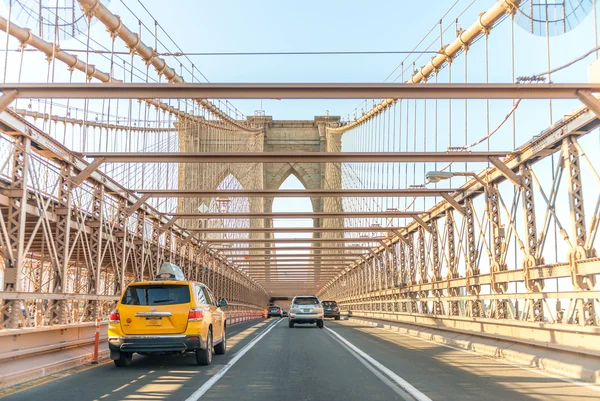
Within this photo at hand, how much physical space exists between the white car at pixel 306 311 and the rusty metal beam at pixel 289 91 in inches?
822

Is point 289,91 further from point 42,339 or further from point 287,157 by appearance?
point 42,339

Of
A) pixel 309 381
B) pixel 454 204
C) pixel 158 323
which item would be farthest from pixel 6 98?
pixel 454 204

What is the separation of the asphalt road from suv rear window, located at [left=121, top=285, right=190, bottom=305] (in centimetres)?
124

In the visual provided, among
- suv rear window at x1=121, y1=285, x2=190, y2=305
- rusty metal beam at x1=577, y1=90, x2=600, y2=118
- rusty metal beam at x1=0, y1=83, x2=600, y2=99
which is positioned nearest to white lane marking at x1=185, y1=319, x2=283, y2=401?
suv rear window at x1=121, y1=285, x2=190, y2=305

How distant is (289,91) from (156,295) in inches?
197

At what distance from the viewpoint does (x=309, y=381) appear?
9.92 m

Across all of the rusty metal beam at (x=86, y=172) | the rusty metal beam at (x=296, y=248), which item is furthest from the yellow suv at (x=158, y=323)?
the rusty metal beam at (x=296, y=248)

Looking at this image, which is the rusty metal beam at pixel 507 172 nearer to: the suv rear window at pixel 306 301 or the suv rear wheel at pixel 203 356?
the suv rear wheel at pixel 203 356

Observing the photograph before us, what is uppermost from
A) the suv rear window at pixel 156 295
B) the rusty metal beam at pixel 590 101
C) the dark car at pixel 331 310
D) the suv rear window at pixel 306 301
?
the rusty metal beam at pixel 590 101

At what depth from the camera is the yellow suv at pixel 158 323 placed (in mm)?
11734

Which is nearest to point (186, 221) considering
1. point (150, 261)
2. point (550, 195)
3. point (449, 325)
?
point (150, 261)

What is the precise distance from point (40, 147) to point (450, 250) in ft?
47.6

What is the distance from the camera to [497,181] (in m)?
18.4

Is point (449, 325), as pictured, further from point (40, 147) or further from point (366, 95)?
point (40, 147)
